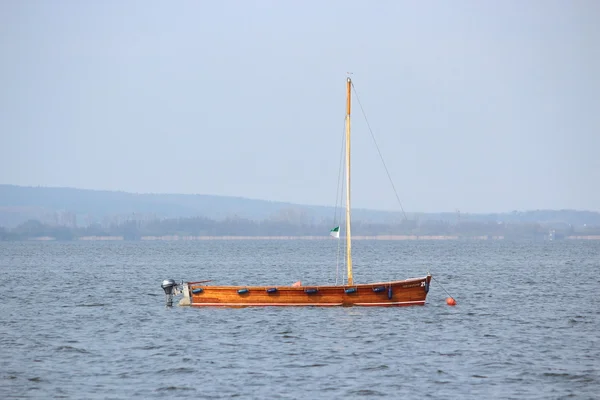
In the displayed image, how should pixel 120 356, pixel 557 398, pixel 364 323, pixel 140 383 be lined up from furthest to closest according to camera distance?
pixel 364 323 < pixel 120 356 < pixel 140 383 < pixel 557 398

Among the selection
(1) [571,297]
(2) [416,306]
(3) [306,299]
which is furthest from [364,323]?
(1) [571,297]

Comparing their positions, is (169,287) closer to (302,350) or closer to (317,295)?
(317,295)

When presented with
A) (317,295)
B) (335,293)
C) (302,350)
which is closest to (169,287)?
(317,295)

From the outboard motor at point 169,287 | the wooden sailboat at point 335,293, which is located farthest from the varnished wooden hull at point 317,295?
the outboard motor at point 169,287

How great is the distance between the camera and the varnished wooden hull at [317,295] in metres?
51.1

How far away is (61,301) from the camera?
64.3 m

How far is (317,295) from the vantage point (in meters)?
51.5

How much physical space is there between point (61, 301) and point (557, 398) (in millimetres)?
42916

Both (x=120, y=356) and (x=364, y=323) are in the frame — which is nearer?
(x=120, y=356)

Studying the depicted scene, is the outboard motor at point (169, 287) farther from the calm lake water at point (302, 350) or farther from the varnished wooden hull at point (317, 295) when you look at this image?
the varnished wooden hull at point (317, 295)

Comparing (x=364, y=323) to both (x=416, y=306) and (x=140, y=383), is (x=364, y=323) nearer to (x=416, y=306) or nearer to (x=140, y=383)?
(x=416, y=306)

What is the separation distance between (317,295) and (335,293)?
1.09 m

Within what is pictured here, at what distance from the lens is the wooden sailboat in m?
51.0

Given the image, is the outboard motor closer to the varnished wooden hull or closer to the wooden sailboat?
the varnished wooden hull
